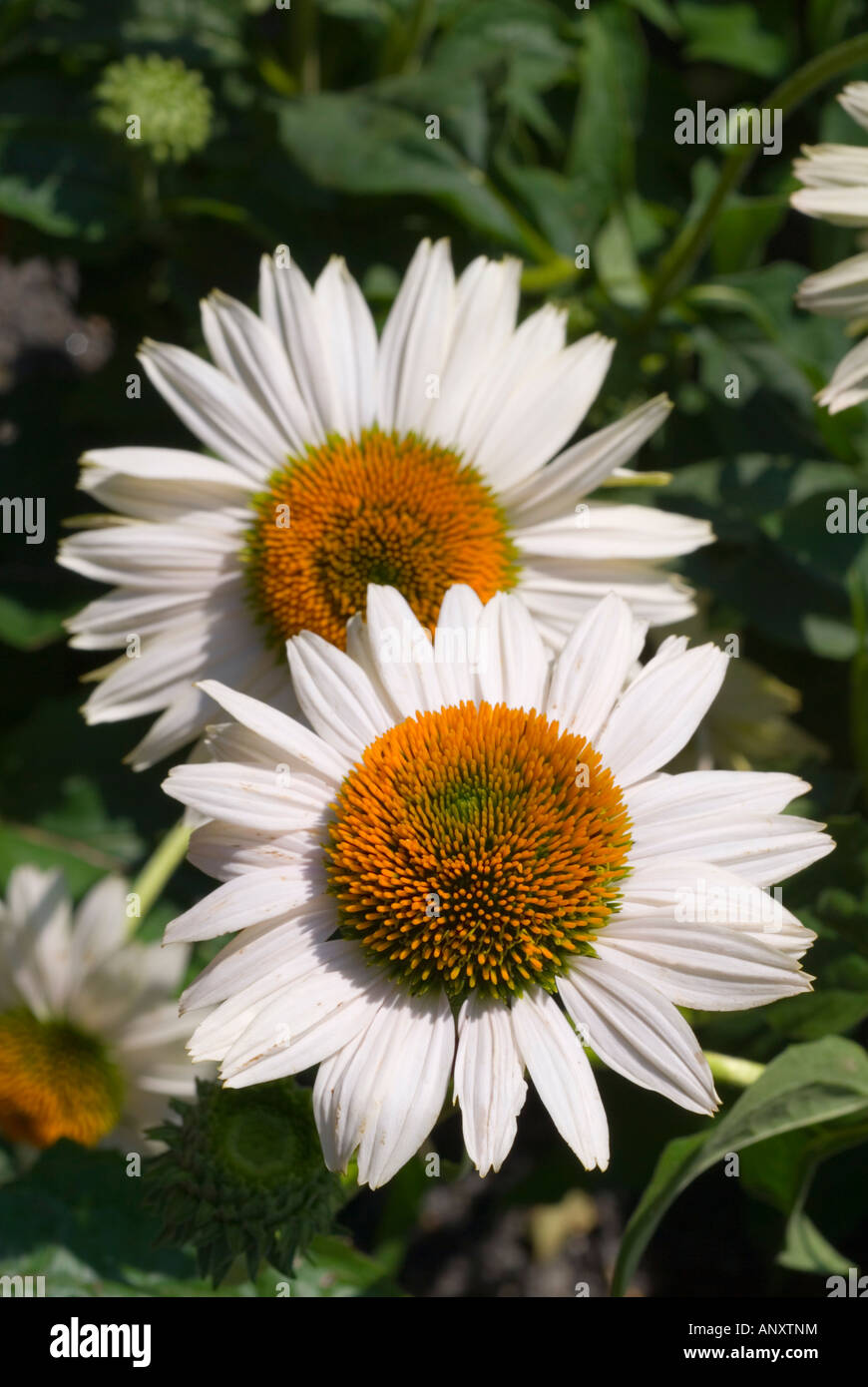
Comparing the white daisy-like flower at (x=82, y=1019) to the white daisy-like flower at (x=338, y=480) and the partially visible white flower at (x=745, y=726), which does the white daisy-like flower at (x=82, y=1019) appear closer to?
the white daisy-like flower at (x=338, y=480)

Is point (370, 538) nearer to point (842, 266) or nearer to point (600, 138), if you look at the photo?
point (842, 266)

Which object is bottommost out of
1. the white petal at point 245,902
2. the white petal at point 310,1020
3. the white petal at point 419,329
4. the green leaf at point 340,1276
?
the green leaf at point 340,1276

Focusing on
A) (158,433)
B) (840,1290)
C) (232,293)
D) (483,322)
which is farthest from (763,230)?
(840,1290)

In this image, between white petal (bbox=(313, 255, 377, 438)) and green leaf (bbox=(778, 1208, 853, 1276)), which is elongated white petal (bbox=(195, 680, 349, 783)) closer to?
white petal (bbox=(313, 255, 377, 438))

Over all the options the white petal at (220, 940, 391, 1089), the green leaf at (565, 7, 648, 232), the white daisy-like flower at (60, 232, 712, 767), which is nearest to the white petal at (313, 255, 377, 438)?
the white daisy-like flower at (60, 232, 712, 767)

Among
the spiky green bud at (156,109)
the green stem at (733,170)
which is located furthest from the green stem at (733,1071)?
the spiky green bud at (156,109)

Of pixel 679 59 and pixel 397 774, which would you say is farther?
pixel 679 59
